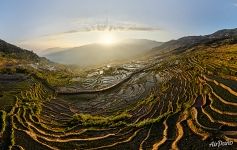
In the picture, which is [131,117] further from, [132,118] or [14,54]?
[14,54]

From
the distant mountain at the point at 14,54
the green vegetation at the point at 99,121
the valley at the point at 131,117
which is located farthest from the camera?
the distant mountain at the point at 14,54

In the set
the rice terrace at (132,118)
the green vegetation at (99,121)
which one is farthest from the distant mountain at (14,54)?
the green vegetation at (99,121)

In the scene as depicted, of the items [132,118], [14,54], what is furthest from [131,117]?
[14,54]

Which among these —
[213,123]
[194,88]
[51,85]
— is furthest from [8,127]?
[51,85]

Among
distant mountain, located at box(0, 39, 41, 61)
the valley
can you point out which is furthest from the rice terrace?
distant mountain, located at box(0, 39, 41, 61)

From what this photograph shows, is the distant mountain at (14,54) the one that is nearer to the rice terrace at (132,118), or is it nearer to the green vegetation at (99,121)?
the rice terrace at (132,118)

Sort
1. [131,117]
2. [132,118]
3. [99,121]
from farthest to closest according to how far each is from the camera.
Answer: 1. [131,117]
2. [132,118]
3. [99,121]

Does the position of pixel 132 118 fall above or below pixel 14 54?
below

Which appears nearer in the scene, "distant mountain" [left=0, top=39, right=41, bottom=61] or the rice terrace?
the rice terrace

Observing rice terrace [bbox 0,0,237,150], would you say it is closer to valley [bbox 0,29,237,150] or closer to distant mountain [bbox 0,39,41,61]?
valley [bbox 0,29,237,150]

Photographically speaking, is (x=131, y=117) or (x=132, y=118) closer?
(x=132, y=118)

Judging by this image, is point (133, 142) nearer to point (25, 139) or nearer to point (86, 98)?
point (25, 139)
